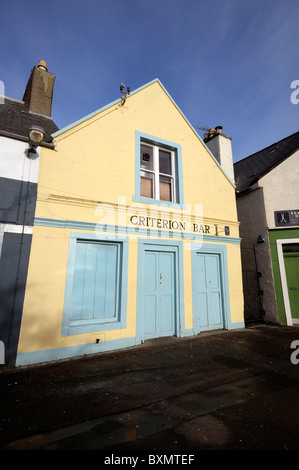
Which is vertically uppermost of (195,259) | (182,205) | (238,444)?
(182,205)

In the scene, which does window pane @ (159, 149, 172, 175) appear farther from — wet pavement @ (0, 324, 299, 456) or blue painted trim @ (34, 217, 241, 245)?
wet pavement @ (0, 324, 299, 456)

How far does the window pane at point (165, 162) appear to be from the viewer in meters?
7.72

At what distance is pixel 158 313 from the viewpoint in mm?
6383

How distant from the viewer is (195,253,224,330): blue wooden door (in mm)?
7145

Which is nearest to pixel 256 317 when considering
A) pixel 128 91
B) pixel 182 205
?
pixel 182 205

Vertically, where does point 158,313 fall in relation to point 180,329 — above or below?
above

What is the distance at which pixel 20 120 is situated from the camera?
21.3ft

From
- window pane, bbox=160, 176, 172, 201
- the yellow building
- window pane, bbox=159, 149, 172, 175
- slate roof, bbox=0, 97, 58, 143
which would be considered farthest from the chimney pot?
window pane, bbox=160, 176, 172, 201

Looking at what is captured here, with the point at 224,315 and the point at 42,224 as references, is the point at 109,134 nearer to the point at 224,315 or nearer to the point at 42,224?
the point at 42,224

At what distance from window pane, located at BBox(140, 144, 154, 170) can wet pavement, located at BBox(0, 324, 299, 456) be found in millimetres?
5401

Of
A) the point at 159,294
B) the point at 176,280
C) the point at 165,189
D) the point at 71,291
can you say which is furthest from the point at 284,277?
the point at 71,291

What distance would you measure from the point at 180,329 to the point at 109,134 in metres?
6.03

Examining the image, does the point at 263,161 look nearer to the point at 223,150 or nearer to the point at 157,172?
the point at 223,150

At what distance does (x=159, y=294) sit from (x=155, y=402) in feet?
10.8
